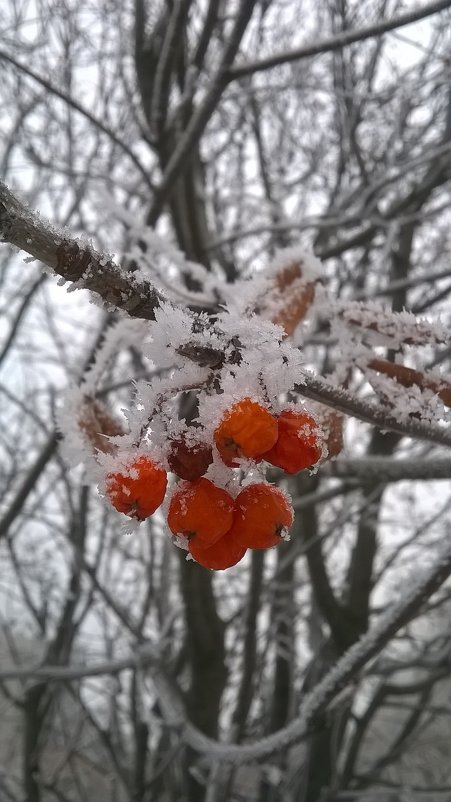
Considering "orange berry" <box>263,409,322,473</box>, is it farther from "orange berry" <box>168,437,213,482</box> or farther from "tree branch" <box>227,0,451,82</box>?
"tree branch" <box>227,0,451,82</box>

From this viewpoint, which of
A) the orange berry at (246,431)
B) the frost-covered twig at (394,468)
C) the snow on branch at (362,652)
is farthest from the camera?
the frost-covered twig at (394,468)

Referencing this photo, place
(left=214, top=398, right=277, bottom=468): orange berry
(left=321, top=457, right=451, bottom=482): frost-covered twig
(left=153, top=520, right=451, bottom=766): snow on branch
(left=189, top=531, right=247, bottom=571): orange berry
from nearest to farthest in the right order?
1. (left=214, top=398, right=277, bottom=468): orange berry
2. (left=189, top=531, right=247, bottom=571): orange berry
3. (left=153, top=520, right=451, bottom=766): snow on branch
4. (left=321, top=457, right=451, bottom=482): frost-covered twig

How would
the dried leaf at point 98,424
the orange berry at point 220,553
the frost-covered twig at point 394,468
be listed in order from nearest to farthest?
the orange berry at point 220,553
the dried leaf at point 98,424
the frost-covered twig at point 394,468

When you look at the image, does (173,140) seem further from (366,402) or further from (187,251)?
(366,402)

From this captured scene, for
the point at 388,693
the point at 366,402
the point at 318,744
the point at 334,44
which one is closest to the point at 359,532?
the point at 388,693

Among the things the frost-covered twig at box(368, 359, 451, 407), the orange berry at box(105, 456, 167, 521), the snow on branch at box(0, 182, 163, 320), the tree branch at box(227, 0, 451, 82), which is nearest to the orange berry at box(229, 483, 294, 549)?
the orange berry at box(105, 456, 167, 521)

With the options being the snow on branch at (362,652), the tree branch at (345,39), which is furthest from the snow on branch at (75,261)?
the tree branch at (345,39)

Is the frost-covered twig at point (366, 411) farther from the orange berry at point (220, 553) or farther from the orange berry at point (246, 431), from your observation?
the orange berry at point (220, 553)
